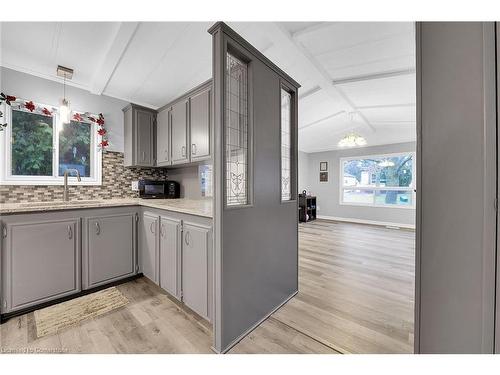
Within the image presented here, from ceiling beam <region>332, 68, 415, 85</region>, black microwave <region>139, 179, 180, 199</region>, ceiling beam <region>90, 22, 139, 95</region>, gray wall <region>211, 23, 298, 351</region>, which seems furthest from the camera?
black microwave <region>139, 179, 180, 199</region>

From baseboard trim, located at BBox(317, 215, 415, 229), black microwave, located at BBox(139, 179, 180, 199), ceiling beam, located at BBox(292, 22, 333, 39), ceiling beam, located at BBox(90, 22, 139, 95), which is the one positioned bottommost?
baseboard trim, located at BBox(317, 215, 415, 229)

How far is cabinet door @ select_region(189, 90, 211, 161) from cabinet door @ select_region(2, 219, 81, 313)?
53.3 inches

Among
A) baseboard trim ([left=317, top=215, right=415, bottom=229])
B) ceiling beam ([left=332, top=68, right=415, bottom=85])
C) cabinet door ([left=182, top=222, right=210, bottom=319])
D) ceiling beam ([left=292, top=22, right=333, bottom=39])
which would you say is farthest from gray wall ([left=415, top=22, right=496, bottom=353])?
baseboard trim ([left=317, top=215, right=415, bottom=229])

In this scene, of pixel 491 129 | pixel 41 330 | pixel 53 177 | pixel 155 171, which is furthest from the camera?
pixel 155 171

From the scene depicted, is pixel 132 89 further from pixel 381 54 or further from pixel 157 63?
pixel 381 54

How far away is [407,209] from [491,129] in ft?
19.3

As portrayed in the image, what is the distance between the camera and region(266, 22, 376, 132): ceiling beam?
6.84ft

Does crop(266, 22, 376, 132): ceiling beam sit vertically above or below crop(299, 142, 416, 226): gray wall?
above

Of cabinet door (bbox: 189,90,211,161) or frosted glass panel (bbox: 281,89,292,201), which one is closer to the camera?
frosted glass panel (bbox: 281,89,292,201)

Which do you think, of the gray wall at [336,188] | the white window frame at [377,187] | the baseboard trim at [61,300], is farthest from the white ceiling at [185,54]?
the gray wall at [336,188]

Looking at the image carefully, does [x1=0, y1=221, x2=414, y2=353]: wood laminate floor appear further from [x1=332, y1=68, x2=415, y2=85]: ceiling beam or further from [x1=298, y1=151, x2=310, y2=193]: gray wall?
[x1=298, y1=151, x2=310, y2=193]: gray wall

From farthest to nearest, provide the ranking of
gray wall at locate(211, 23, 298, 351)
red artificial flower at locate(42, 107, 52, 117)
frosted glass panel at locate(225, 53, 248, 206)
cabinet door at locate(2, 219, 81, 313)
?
red artificial flower at locate(42, 107, 52, 117), cabinet door at locate(2, 219, 81, 313), frosted glass panel at locate(225, 53, 248, 206), gray wall at locate(211, 23, 298, 351)
